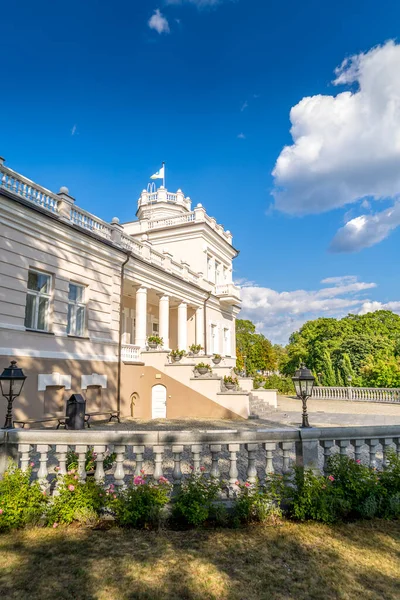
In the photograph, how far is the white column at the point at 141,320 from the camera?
17312mm

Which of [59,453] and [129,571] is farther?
[59,453]

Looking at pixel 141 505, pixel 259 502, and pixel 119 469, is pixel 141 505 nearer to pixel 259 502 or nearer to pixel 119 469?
pixel 119 469

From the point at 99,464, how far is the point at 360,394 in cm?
2548

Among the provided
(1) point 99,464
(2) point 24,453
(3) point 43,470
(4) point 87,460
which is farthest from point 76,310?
(1) point 99,464

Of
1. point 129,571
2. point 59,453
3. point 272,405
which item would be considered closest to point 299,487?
point 129,571

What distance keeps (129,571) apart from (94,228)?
13408 millimetres

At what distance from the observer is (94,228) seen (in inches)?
599

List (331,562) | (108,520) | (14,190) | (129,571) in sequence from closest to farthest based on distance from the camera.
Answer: (129,571) < (331,562) < (108,520) < (14,190)

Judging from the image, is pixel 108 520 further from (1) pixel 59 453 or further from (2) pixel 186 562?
(2) pixel 186 562

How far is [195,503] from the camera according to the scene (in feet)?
14.5

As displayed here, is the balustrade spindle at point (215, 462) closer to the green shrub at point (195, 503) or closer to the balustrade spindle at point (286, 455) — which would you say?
the green shrub at point (195, 503)

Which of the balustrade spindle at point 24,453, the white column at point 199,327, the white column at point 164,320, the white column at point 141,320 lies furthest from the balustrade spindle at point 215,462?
the white column at point 199,327

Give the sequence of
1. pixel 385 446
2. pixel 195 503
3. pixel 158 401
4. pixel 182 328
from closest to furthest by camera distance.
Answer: pixel 195 503, pixel 385 446, pixel 158 401, pixel 182 328

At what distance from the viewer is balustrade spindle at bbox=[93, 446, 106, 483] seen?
472 cm
